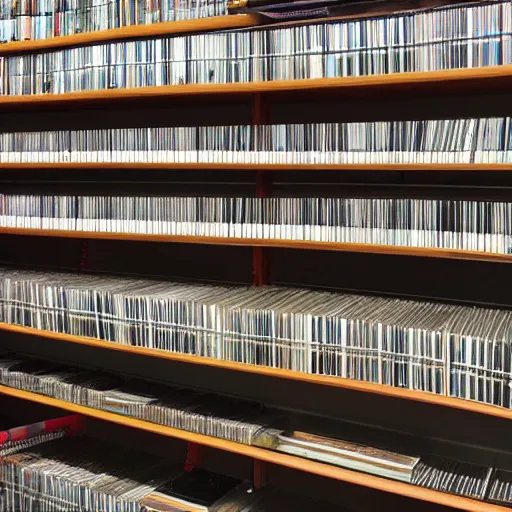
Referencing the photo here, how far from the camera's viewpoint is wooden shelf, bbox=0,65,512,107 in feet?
5.89

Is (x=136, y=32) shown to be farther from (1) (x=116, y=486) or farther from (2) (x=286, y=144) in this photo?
(1) (x=116, y=486)

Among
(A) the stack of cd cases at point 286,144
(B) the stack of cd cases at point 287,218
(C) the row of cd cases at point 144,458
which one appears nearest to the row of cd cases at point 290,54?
(A) the stack of cd cases at point 286,144

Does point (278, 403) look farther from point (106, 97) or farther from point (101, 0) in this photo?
point (101, 0)

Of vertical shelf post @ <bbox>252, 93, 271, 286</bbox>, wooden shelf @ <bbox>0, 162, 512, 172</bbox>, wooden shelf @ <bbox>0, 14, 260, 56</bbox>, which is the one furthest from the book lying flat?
wooden shelf @ <bbox>0, 14, 260, 56</bbox>

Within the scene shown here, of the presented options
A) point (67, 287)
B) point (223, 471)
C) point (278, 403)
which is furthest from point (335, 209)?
point (223, 471)

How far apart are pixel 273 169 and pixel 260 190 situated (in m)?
0.18

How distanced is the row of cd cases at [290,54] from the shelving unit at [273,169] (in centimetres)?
4

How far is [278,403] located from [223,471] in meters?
0.38

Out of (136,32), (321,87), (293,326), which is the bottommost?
(293,326)

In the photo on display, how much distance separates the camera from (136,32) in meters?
2.23

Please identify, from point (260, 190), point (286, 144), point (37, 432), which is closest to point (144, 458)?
point (37, 432)

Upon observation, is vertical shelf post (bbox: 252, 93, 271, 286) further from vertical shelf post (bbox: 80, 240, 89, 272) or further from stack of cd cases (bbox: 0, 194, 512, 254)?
vertical shelf post (bbox: 80, 240, 89, 272)

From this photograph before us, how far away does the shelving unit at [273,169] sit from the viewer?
1.84 meters

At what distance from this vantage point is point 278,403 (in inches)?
98.9
